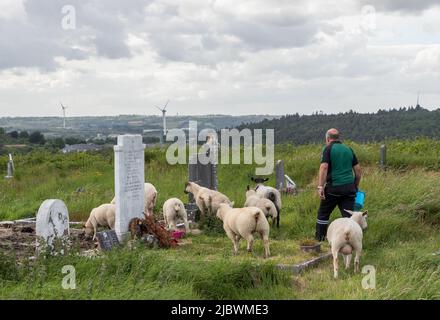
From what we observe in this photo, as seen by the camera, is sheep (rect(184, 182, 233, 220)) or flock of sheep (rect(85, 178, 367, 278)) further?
sheep (rect(184, 182, 233, 220))

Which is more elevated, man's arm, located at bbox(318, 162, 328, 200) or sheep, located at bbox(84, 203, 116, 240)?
man's arm, located at bbox(318, 162, 328, 200)

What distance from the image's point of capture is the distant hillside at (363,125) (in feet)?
147

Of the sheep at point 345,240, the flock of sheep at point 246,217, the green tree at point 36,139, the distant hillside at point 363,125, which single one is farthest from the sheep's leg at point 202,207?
the green tree at point 36,139

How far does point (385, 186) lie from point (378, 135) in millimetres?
29803

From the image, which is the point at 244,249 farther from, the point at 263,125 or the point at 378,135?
the point at 263,125

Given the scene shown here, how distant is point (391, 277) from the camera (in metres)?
8.81

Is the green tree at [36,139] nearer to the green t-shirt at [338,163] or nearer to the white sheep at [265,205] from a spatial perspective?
the white sheep at [265,205]

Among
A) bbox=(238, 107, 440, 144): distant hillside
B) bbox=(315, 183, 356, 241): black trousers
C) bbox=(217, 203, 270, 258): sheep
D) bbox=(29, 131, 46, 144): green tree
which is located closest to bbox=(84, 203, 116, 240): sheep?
bbox=(217, 203, 270, 258): sheep

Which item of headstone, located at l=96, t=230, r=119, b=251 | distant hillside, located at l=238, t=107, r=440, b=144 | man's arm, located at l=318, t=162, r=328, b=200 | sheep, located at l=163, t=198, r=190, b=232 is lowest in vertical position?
headstone, located at l=96, t=230, r=119, b=251

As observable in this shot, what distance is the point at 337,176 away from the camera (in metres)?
12.2

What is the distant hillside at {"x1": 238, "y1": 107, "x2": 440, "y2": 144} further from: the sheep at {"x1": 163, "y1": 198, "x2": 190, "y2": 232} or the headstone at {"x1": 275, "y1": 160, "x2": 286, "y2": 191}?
the sheep at {"x1": 163, "y1": 198, "x2": 190, "y2": 232}

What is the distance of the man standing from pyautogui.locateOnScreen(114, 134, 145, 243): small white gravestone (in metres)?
3.53

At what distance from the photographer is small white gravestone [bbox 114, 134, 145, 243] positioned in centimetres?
1230
